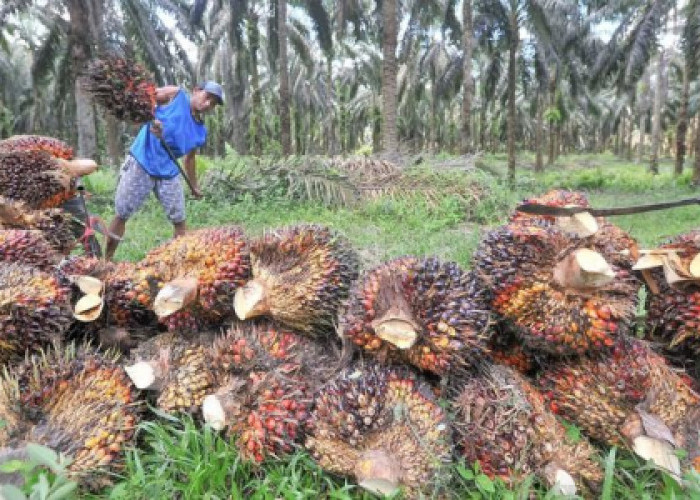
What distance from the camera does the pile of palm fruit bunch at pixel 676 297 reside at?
4.05 ft

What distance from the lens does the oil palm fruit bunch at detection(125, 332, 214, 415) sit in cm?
126

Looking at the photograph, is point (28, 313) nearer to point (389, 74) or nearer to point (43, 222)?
point (43, 222)

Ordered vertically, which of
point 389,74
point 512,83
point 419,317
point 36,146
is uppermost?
point 512,83

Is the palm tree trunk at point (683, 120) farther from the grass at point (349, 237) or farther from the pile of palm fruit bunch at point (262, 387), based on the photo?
the pile of palm fruit bunch at point (262, 387)

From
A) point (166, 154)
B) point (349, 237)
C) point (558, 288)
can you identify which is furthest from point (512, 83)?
point (558, 288)

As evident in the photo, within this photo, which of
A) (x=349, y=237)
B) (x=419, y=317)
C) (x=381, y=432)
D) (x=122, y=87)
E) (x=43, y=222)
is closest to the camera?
(x=381, y=432)

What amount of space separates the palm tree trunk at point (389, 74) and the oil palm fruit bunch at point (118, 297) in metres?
8.73

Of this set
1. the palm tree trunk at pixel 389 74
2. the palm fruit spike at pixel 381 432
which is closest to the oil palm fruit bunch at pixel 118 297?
the palm fruit spike at pixel 381 432

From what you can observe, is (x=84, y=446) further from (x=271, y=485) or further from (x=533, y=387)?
(x=533, y=387)

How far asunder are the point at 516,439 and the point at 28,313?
3.96ft

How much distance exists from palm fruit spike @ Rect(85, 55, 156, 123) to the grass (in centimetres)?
92

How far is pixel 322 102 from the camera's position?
38438 mm

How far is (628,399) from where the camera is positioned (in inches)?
46.9

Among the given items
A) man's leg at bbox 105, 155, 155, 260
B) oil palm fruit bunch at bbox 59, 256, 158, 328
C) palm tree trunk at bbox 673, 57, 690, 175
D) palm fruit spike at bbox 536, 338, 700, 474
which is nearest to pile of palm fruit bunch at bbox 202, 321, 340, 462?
oil palm fruit bunch at bbox 59, 256, 158, 328
